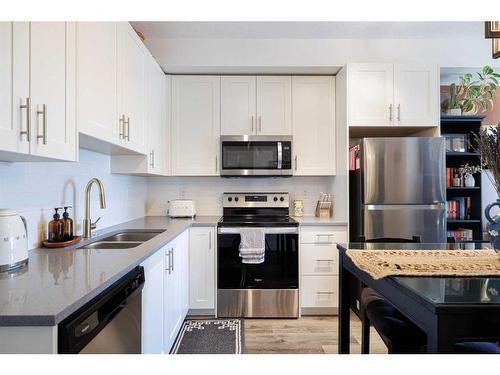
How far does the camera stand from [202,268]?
110 inches

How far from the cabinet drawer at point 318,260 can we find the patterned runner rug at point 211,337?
762mm

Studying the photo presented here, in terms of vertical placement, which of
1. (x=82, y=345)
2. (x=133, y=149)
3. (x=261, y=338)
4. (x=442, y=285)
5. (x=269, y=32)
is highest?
(x=269, y=32)

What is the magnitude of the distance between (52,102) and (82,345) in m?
0.92

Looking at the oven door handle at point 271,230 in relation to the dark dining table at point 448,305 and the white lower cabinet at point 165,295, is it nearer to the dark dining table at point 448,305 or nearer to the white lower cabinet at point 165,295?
the white lower cabinet at point 165,295

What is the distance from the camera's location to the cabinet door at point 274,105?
3.16m

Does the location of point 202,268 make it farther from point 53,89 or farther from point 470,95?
point 470,95

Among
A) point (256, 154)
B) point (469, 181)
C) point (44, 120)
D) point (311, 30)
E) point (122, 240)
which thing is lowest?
point (122, 240)

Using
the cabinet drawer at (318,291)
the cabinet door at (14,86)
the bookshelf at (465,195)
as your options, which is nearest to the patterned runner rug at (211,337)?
the cabinet drawer at (318,291)

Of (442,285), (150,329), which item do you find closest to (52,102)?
(150,329)

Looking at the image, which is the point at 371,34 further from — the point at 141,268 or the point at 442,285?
the point at 141,268

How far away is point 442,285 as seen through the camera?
996 mm

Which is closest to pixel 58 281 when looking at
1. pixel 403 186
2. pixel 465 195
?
pixel 403 186

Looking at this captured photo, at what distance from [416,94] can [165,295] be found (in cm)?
275

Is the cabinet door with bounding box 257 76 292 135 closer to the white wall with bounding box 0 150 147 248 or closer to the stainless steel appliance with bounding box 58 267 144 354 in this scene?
the white wall with bounding box 0 150 147 248
